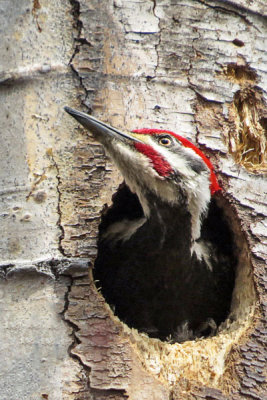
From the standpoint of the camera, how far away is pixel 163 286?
3562mm

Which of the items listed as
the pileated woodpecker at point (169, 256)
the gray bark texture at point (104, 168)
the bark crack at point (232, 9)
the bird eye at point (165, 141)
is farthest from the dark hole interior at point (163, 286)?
the bark crack at point (232, 9)

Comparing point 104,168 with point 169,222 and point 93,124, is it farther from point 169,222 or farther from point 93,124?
point 169,222

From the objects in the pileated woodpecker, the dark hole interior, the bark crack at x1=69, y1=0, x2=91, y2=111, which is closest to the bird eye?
the pileated woodpecker

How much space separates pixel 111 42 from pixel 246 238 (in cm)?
105

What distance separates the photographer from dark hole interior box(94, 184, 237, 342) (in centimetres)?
354

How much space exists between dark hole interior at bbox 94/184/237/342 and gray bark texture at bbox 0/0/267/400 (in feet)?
0.98

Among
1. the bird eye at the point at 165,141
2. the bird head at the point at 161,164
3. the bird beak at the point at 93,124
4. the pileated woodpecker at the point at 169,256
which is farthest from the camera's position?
the pileated woodpecker at the point at 169,256

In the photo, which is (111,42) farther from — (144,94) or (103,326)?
(103,326)

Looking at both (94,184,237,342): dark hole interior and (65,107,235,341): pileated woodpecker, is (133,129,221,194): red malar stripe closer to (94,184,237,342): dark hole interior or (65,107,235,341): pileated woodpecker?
(65,107,235,341): pileated woodpecker

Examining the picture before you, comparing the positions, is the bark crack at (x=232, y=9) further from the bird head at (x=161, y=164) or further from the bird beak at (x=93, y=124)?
the bird beak at (x=93, y=124)

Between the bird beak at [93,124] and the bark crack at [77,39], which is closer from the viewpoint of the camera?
the bird beak at [93,124]

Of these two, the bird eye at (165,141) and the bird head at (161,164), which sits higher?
the bird eye at (165,141)

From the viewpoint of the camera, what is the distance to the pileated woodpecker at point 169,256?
3338 millimetres

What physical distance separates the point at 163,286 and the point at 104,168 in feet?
3.17
